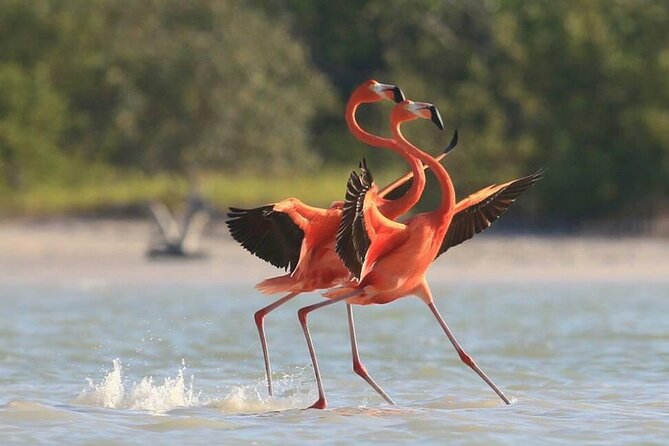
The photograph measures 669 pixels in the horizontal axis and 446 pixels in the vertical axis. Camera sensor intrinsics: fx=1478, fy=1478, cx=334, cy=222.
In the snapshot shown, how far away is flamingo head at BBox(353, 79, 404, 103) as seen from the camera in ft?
22.9

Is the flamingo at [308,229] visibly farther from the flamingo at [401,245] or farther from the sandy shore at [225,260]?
the sandy shore at [225,260]

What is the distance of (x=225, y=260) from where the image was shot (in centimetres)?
1759

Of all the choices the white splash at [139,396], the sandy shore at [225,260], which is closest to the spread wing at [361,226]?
the white splash at [139,396]

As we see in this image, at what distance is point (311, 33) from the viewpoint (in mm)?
32344

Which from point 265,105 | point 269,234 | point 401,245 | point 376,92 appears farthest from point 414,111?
point 265,105

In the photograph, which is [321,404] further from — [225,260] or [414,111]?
[225,260]

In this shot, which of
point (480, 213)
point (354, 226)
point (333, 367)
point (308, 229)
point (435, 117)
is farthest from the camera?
point (333, 367)

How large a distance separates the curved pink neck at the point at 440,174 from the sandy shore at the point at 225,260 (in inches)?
358

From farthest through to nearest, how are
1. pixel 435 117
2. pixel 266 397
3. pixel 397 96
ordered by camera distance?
pixel 266 397, pixel 397 96, pixel 435 117

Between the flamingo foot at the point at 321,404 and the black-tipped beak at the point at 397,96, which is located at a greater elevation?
the black-tipped beak at the point at 397,96

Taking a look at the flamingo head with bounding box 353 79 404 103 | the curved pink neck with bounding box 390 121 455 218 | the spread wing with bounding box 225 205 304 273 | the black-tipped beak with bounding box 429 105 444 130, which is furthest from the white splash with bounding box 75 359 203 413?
the black-tipped beak with bounding box 429 105 444 130

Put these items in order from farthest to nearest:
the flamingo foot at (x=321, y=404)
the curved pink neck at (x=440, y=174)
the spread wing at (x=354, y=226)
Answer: the flamingo foot at (x=321, y=404) < the curved pink neck at (x=440, y=174) < the spread wing at (x=354, y=226)

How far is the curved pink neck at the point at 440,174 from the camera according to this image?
6996 millimetres

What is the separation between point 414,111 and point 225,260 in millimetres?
10774
